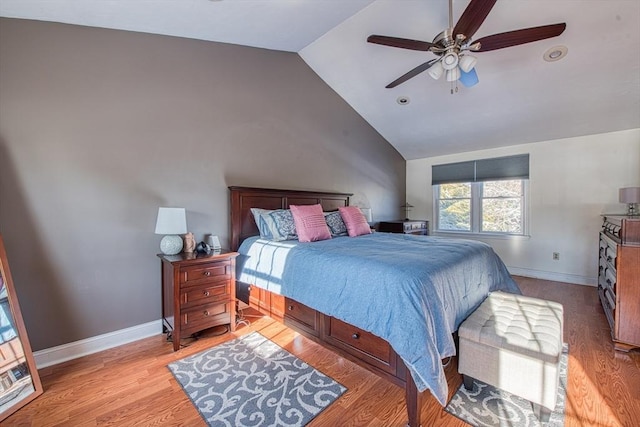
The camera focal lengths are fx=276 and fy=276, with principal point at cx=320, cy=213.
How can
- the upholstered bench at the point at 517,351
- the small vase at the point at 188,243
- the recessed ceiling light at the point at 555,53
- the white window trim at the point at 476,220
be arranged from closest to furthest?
the upholstered bench at the point at 517,351 → the small vase at the point at 188,243 → the recessed ceiling light at the point at 555,53 → the white window trim at the point at 476,220

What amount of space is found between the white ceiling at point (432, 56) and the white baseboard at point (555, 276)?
2.08 metres

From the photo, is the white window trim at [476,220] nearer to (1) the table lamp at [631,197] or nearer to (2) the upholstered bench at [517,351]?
(1) the table lamp at [631,197]

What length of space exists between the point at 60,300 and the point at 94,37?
6.94 ft

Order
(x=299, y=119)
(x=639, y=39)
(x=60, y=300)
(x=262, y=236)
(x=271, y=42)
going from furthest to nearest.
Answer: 1. (x=299, y=119)
2. (x=271, y=42)
3. (x=262, y=236)
4. (x=639, y=39)
5. (x=60, y=300)

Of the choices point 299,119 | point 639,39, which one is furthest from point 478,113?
point 299,119

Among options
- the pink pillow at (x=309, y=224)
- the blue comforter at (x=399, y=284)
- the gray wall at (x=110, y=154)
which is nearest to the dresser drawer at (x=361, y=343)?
the blue comforter at (x=399, y=284)

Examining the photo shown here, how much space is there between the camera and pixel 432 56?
3189 millimetres

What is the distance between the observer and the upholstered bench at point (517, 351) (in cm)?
146

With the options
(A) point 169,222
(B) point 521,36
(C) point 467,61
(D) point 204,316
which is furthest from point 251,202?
(B) point 521,36

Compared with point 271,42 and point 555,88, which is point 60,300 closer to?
point 271,42

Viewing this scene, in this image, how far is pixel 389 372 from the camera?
167 centimetres

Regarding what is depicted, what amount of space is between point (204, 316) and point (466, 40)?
3.04 meters

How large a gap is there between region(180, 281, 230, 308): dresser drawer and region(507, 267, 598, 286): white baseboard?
4.63 m

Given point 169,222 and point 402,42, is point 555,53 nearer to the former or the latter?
point 402,42
